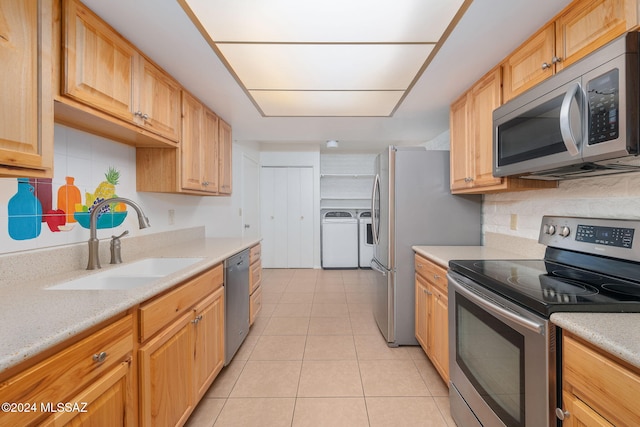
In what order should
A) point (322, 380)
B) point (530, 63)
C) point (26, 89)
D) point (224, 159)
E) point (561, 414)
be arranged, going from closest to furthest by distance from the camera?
point (561, 414)
point (26, 89)
point (530, 63)
point (322, 380)
point (224, 159)

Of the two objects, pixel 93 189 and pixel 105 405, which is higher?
pixel 93 189

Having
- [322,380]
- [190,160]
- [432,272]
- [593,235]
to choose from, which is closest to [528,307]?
[593,235]

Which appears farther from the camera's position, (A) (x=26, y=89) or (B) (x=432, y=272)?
(B) (x=432, y=272)

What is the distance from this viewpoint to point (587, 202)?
139 centimetres

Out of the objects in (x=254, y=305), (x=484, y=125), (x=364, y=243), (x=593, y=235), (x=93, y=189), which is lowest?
(x=254, y=305)

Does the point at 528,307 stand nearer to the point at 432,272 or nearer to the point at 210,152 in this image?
the point at 432,272

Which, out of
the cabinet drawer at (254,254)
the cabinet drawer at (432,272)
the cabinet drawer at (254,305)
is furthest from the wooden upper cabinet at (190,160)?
the cabinet drawer at (432,272)

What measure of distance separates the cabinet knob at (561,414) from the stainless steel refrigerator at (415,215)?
1408 mm

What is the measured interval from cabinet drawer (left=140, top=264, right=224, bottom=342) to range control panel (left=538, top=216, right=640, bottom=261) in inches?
76.6

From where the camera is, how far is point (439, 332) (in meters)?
1.75

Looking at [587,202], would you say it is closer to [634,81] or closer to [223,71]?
[634,81]

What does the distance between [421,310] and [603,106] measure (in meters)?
1.61

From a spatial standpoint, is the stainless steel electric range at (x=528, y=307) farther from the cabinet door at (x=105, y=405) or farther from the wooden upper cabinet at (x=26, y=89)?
the wooden upper cabinet at (x=26, y=89)

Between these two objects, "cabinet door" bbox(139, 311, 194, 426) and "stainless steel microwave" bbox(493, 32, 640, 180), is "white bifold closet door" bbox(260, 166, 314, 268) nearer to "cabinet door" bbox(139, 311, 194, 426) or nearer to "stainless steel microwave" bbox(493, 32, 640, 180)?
"cabinet door" bbox(139, 311, 194, 426)
